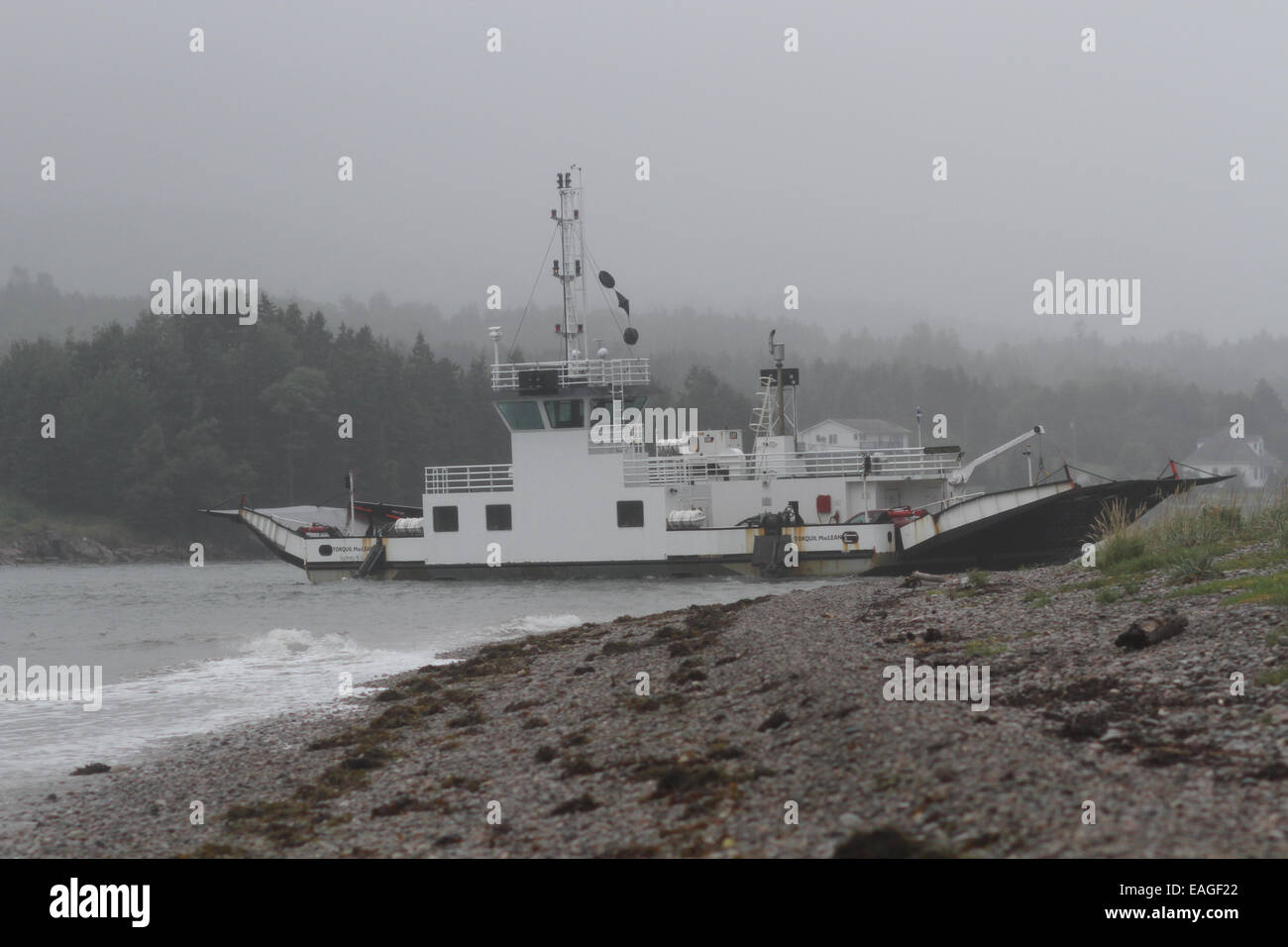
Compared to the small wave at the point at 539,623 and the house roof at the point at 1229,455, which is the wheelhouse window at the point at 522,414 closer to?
the small wave at the point at 539,623

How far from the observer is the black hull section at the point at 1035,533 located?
32.1 metres

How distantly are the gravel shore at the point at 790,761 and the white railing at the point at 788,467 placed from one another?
816 inches

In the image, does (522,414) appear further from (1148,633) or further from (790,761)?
(790,761)

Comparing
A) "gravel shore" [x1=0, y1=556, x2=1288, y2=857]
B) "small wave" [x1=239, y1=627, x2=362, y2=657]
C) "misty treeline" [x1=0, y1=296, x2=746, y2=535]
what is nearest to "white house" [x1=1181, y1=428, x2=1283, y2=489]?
"misty treeline" [x1=0, y1=296, x2=746, y2=535]

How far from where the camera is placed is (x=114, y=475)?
75938 mm

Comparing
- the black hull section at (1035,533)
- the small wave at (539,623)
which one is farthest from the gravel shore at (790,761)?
the black hull section at (1035,533)

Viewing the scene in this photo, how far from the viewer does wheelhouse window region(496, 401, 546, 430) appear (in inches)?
1478

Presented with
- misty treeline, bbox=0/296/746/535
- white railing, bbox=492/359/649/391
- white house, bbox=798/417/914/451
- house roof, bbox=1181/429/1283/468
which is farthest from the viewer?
white house, bbox=798/417/914/451

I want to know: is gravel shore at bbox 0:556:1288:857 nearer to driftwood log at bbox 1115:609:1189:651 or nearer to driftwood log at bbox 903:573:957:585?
driftwood log at bbox 1115:609:1189:651

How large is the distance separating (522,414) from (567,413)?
1.41 meters

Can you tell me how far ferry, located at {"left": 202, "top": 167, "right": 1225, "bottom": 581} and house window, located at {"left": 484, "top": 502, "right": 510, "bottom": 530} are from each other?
0.06 metres

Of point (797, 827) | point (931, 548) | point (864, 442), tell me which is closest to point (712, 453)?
point (931, 548)

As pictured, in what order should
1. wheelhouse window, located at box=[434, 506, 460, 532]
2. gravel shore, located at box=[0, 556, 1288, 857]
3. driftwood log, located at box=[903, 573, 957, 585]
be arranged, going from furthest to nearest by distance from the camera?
wheelhouse window, located at box=[434, 506, 460, 532] < driftwood log, located at box=[903, 573, 957, 585] < gravel shore, located at box=[0, 556, 1288, 857]
